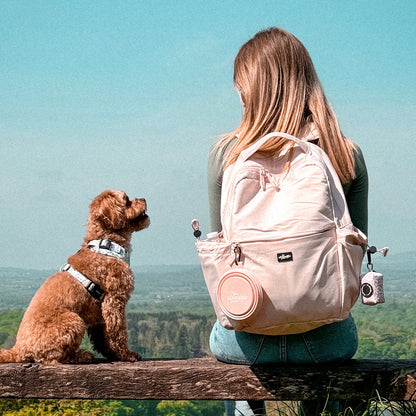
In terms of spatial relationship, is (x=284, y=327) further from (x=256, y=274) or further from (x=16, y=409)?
(x=16, y=409)

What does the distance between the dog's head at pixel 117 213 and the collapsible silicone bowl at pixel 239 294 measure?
6.03 ft

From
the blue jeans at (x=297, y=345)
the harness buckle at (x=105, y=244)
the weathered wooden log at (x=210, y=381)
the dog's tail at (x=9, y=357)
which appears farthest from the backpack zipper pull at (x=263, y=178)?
the dog's tail at (x=9, y=357)

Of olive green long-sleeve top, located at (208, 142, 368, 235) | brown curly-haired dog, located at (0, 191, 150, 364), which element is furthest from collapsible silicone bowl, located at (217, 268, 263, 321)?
brown curly-haired dog, located at (0, 191, 150, 364)

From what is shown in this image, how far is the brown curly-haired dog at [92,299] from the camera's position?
4.10 m

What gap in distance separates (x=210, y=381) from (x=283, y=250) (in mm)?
1048

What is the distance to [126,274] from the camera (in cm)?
456

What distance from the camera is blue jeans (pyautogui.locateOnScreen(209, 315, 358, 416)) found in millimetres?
3426

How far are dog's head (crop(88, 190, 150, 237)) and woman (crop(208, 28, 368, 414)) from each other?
1.30m

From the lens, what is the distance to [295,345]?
3.46m

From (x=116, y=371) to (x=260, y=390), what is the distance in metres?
0.88

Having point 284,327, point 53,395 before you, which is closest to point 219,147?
point 284,327

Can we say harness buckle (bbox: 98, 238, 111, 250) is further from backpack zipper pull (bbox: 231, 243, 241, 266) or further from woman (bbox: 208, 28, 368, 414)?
backpack zipper pull (bbox: 231, 243, 241, 266)

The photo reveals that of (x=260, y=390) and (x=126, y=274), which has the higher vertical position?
(x=126, y=274)

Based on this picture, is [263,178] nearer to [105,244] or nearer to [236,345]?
[236,345]
